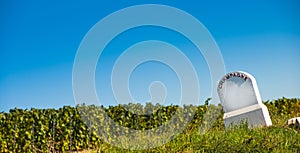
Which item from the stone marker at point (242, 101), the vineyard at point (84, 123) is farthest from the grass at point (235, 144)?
the stone marker at point (242, 101)

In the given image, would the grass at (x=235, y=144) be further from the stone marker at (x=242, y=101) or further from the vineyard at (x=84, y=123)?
the stone marker at (x=242, y=101)

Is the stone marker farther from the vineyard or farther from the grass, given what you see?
the grass

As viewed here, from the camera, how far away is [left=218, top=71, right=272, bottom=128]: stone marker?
10828mm

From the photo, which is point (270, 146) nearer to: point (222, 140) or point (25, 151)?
point (222, 140)

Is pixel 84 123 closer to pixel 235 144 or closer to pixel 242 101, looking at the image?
pixel 242 101

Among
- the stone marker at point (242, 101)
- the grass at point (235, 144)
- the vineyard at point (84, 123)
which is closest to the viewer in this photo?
the grass at point (235, 144)

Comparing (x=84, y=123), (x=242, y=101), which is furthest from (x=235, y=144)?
(x=84, y=123)

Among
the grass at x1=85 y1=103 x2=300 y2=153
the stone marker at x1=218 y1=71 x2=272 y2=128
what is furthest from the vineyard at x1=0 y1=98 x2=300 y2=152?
the grass at x1=85 y1=103 x2=300 y2=153

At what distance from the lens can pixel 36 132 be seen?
13.1 metres

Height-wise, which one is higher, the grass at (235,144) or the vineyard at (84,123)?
the vineyard at (84,123)

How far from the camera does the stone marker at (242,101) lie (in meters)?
10.8

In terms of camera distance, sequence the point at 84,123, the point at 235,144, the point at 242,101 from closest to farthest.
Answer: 1. the point at 235,144
2. the point at 242,101
3. the point at 84,123

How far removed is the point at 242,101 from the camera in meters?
11.4

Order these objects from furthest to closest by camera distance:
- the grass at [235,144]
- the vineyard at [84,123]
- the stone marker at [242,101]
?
the vineyard at [84,123] < the stone marker at [242,101] < the grass at [235,144]
